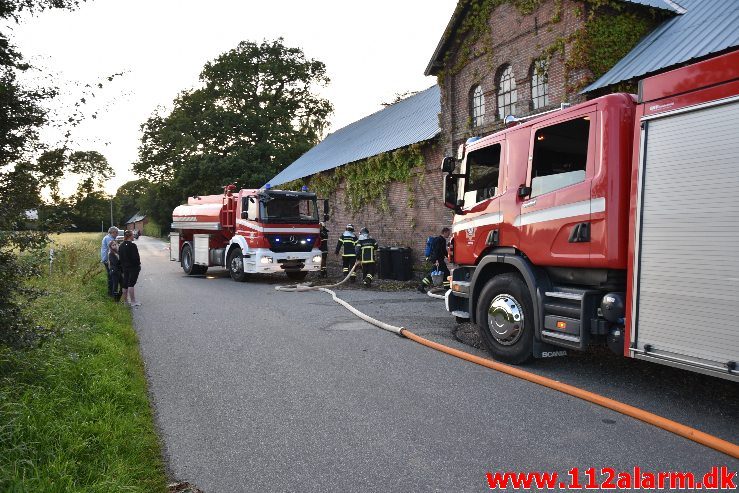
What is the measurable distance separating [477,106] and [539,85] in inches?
96.6

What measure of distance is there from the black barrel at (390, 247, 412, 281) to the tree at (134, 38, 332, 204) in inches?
992

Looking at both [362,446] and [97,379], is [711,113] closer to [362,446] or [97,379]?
[362,446]

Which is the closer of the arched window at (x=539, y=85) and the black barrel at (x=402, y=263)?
the arched window at (x=539, y=85)

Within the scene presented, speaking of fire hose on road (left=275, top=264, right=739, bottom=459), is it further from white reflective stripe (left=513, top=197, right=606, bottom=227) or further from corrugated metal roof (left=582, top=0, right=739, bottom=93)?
corrugated metal roof (left=582, top=0, right=739, bottom=93)

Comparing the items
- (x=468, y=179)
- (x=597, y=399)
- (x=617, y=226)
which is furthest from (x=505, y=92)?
(x=597, y=399)

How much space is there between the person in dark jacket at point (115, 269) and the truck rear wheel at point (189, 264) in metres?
6.87

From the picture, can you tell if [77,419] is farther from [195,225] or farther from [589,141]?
[195,225]

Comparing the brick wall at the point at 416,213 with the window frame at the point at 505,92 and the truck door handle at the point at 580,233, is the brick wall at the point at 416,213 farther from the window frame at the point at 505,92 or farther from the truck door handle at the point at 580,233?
the truck door handle at the point at 580,233

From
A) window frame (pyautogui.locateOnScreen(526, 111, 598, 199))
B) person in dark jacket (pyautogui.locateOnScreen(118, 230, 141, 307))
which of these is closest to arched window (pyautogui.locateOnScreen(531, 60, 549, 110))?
window frame (pyautogui.locateOnScreen(526, 111, 598, 199))

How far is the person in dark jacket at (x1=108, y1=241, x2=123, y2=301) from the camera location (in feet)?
34.1

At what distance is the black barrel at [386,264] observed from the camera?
1622cm

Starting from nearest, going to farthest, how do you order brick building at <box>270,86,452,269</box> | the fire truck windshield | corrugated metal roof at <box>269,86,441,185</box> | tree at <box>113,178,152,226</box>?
the fire truck windshield → brick building at <box>270,86,452,269</box> → corrugated metal roof at <box>269,86,441,185</box> → tree at <box>113,178,152,226</box>

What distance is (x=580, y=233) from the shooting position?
4.82 meters

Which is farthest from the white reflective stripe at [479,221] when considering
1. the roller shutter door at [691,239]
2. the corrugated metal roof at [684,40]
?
the corrugated metal roof at [684,40]
